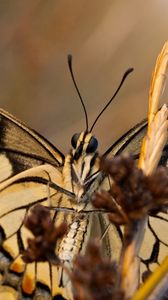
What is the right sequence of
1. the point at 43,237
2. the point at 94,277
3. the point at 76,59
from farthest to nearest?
the point at 76,59 < the point at 43,237 < the point at 94,277

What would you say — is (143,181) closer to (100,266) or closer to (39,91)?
(100,266)

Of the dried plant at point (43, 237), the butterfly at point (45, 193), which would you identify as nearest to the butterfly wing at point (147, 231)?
the butterfly at point (45, 193)

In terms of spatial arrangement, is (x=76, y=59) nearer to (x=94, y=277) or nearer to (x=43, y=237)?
(x=43, y=237)

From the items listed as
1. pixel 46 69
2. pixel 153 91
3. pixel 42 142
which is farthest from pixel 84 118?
pixel 153 91

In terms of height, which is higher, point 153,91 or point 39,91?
point 39,91

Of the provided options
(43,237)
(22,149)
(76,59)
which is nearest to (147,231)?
(22,149)

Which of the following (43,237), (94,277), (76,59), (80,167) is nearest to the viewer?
(94,277)

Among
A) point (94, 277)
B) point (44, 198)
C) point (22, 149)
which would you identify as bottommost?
point (94, 277)
